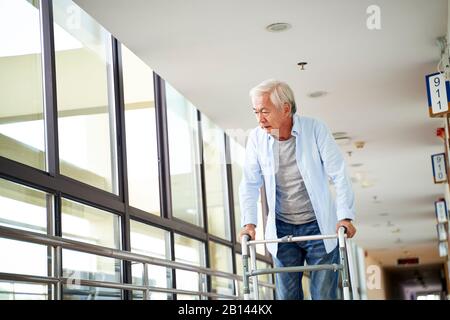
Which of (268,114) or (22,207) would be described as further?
(22,207)

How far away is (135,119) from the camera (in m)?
5.74

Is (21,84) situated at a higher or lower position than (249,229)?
higher

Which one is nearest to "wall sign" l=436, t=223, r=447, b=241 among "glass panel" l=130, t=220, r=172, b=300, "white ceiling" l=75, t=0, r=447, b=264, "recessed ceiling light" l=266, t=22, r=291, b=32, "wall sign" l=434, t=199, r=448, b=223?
"wall sign" l=434, t=199, r=448, b=223

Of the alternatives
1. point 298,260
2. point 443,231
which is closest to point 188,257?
point 298,260

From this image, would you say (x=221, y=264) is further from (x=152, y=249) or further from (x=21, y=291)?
(x=21, y=291)

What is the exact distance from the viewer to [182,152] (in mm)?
6344

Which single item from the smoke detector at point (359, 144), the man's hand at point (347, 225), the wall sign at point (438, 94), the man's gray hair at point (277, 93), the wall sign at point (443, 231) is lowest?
the man's hand at point (347, 225)

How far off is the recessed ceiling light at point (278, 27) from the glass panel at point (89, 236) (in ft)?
5.51

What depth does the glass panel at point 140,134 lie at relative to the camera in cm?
561

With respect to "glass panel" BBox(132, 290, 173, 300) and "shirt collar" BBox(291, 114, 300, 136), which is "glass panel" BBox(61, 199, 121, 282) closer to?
"glass panel" BBox(132, 290, 173, 300)

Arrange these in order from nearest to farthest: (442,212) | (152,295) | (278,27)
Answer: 1. (278,27)
2. (152,295)
3. (442,212)

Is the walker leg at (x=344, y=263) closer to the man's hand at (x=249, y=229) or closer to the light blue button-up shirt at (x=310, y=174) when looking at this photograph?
the light blue button-up shirt at (x=310, y=174)

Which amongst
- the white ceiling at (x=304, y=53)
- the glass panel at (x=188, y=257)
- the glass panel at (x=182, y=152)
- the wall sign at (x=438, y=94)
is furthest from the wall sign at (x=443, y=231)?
the wall sign at (x=438, y=94)

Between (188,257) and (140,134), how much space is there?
1.37m
